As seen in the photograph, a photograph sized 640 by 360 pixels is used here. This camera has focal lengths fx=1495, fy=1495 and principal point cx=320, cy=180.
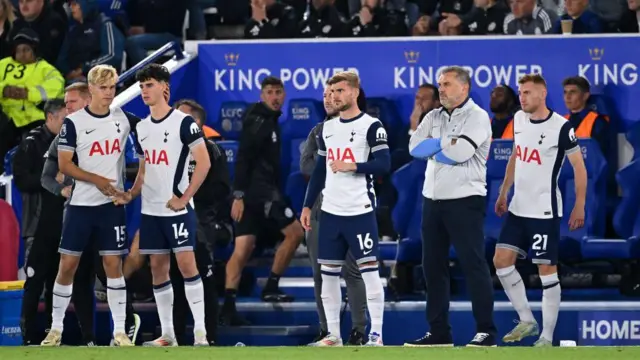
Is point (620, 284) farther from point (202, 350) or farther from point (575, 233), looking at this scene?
point (202, 350)

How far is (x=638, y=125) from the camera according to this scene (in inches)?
477

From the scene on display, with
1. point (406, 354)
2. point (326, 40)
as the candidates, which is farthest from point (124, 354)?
point (326, 40)

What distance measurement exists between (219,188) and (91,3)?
5476 mm

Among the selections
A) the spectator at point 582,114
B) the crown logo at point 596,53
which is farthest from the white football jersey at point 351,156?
the crown logo at point 596,53

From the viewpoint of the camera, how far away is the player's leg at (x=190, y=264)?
1008 cm

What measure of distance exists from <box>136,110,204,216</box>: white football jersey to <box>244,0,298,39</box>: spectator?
→ 13.0 ft

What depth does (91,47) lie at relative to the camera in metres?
14.8

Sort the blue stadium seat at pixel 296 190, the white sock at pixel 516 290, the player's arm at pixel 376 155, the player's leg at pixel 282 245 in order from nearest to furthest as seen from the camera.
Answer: the player's arm at pixel 376 155
the white sock at pixel 516 290
the player's leg at pixel 282 245
the blue stadium seat at pixel 296 190

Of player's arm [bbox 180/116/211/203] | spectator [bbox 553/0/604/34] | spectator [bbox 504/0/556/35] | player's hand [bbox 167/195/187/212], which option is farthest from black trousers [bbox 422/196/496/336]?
spectator [bbox 504/0/556/35]

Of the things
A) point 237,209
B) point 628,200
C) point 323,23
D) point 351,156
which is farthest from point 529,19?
point 351,156

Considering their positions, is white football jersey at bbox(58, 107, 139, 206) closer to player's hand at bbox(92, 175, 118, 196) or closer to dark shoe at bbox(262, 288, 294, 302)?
player's hand at bbox(92, 175, 118, 196)

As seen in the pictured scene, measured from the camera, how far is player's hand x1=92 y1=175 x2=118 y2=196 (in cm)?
1001

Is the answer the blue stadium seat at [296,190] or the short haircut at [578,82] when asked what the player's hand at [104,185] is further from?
the short haircut at [578,82]

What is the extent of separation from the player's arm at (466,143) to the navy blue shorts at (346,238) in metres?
0.69
